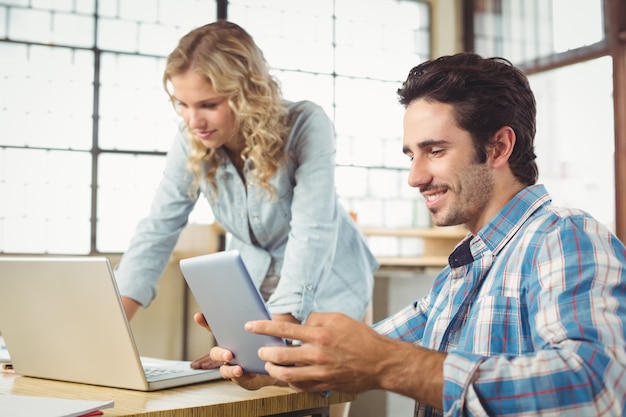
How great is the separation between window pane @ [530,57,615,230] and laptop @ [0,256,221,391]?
15.2 feet

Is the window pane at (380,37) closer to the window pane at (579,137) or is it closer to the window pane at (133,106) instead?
the window pane at (579,137)

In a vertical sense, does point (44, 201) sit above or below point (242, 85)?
below

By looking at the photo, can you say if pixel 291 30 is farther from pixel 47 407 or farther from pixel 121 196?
pixel 47 407

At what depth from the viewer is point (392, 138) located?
6.65 meters

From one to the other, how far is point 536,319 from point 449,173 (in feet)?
1.21

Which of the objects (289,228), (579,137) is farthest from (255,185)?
(579,137)

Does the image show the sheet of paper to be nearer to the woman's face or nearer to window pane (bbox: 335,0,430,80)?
the woman's face

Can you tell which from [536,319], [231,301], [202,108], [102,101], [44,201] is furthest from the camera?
[102,101]

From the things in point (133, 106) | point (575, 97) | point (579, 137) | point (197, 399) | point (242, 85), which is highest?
point (575, 97)

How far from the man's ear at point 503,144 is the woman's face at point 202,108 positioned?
0.79 metres

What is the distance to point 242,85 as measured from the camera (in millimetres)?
1983

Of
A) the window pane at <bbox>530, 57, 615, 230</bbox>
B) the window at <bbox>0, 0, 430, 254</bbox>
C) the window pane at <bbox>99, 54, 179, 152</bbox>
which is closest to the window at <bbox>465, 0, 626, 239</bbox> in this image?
the window pane at <bbox>530, 57, 615, 230</bbox>

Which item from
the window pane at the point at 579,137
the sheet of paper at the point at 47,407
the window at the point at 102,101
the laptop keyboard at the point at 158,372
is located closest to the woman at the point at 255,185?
the laptop keyboard at the point at 158,372

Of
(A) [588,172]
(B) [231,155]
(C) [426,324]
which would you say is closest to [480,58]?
(C) [426,324]
